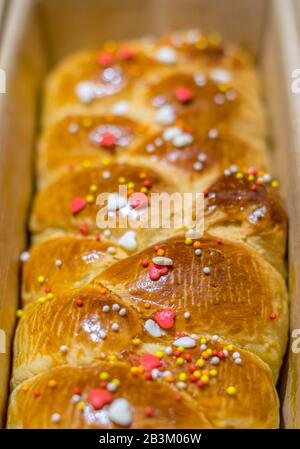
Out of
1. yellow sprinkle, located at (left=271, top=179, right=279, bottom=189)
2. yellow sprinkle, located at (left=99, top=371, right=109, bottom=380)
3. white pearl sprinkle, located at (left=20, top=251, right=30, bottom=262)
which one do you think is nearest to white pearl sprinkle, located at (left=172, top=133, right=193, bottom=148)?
yellow sprinkle, located at (left=271, top=179, right=279, bottom=189)

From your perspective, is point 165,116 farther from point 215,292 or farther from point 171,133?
point 215,292

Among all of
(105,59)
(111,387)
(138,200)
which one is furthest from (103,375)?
(105,59)

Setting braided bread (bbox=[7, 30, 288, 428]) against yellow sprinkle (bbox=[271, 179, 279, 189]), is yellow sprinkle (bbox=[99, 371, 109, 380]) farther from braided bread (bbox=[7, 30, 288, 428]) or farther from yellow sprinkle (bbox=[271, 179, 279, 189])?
yellow sprinkle (bbox=[271, 179, 279, 189])

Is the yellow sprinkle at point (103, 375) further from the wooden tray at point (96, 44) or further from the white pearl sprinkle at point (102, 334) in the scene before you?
the wooden tray at point (96, 44)
